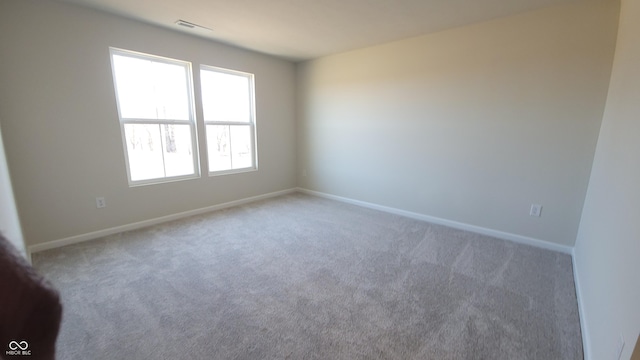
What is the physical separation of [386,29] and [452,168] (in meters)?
1.95

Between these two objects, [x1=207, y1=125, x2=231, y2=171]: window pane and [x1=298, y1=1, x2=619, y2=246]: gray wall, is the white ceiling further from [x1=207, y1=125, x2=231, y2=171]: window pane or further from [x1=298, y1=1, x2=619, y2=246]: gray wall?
[x1=207, y1=125, x2=231, y2=171]: window pane

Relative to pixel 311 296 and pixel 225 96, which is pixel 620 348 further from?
pixel 225 96

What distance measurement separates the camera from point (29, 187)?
2600 mm

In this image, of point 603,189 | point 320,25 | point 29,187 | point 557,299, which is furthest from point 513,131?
point 29,187

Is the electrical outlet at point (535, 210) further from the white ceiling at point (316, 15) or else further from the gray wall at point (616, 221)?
the white ceiling at point (316, 15)

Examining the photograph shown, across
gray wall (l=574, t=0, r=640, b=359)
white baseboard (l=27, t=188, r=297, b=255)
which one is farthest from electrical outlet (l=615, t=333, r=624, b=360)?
white baseboard (l=27, t=188, r=297, b=255)

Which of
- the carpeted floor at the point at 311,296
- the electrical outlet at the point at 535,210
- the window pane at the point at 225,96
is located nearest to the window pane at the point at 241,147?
the window pane at the point at 225,96

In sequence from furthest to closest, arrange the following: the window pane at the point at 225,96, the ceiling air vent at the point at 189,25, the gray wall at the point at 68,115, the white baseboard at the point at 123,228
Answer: the window pane at the point at 225,96
the ceiling air vent at the point at 189,25
the white baseboard at the point at 123,228
the gray wall at the point at 68,115

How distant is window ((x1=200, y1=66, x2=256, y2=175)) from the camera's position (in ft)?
12.8

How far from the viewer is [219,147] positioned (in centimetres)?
414

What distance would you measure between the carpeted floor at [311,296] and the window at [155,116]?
0.86 meters

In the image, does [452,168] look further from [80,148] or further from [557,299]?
[80,148]

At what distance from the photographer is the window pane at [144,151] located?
10.6ft

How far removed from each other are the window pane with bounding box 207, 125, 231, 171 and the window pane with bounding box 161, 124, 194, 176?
311 millimetres
